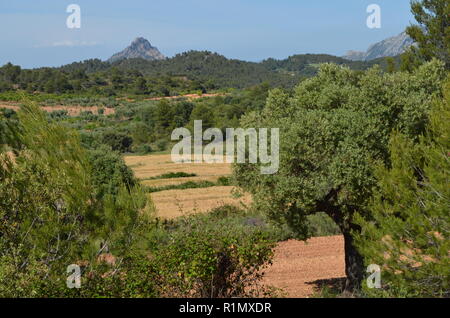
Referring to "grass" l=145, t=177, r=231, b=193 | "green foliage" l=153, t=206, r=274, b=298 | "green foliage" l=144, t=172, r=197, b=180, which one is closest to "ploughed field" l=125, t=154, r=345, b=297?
"green foliage" l=153, t=206, r=274, b=298

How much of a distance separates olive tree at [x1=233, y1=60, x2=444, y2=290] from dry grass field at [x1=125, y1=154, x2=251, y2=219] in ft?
34.5

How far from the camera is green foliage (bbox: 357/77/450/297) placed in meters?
8.53

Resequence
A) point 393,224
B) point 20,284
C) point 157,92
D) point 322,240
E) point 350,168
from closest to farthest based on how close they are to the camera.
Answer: point 20,284 < point 393,224 < point 350,168 < point 322,240 < point 157,92

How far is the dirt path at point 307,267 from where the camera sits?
14523 mm

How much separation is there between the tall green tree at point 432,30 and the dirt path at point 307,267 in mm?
17938

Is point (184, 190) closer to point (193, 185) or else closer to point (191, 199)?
point (193, 185)

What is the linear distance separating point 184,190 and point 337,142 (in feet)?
93.8

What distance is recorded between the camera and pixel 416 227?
28.6ft

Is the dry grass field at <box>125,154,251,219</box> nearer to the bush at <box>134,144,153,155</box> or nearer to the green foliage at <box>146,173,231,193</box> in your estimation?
the green foliage at <box>146,173,231,193</box>
